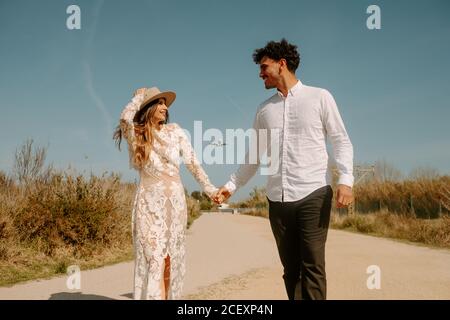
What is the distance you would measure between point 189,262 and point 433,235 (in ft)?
23.2

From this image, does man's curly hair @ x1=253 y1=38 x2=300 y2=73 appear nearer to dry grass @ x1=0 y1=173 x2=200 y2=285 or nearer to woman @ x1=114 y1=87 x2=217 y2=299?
woman @ x1=114 y1=87 x2=217 y2=299

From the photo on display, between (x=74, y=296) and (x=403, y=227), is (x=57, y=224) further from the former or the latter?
(x=403, y=227)

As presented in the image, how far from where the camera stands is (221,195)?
4.47m

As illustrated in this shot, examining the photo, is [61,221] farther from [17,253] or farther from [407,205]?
[407,205]

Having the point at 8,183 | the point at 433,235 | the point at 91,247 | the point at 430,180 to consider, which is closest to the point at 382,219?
the point at 433,235

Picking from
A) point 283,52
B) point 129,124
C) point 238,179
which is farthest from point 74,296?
point 283,52

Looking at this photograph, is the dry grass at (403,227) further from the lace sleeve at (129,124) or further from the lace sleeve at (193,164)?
the lace sleeve at (129,124)

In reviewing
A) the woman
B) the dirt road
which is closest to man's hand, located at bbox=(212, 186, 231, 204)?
the woman

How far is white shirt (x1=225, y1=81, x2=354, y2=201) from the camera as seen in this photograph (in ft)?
11.9

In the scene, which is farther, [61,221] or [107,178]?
[107,178]

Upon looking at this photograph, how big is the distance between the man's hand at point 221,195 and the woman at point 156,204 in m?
0.56
